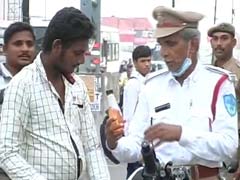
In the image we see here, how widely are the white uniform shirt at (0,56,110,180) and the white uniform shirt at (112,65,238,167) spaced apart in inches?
20.2

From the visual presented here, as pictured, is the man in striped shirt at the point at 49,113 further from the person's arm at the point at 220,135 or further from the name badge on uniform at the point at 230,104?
the name badge on uniform at the point at 230,104

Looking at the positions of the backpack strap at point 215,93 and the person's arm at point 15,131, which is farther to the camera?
the backpack strap at point 215,93

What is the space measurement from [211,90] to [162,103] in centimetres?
31

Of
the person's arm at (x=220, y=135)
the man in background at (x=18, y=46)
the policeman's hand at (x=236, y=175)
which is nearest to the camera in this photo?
the person's arm at (x=220, y=135)

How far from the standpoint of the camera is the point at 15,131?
4.00 metres

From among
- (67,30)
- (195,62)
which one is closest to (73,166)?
(67,30)

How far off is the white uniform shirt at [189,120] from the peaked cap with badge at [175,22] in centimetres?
27

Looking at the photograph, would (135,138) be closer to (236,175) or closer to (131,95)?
(236,175)

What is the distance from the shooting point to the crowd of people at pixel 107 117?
4051 mm

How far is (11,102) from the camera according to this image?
4031 mm

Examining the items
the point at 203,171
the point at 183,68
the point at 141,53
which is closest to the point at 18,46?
the point at 183,68

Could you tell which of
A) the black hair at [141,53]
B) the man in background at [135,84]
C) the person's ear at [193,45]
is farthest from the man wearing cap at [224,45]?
the person's ear at [193,45]

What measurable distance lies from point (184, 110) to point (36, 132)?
977 mm

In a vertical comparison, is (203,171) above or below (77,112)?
below
